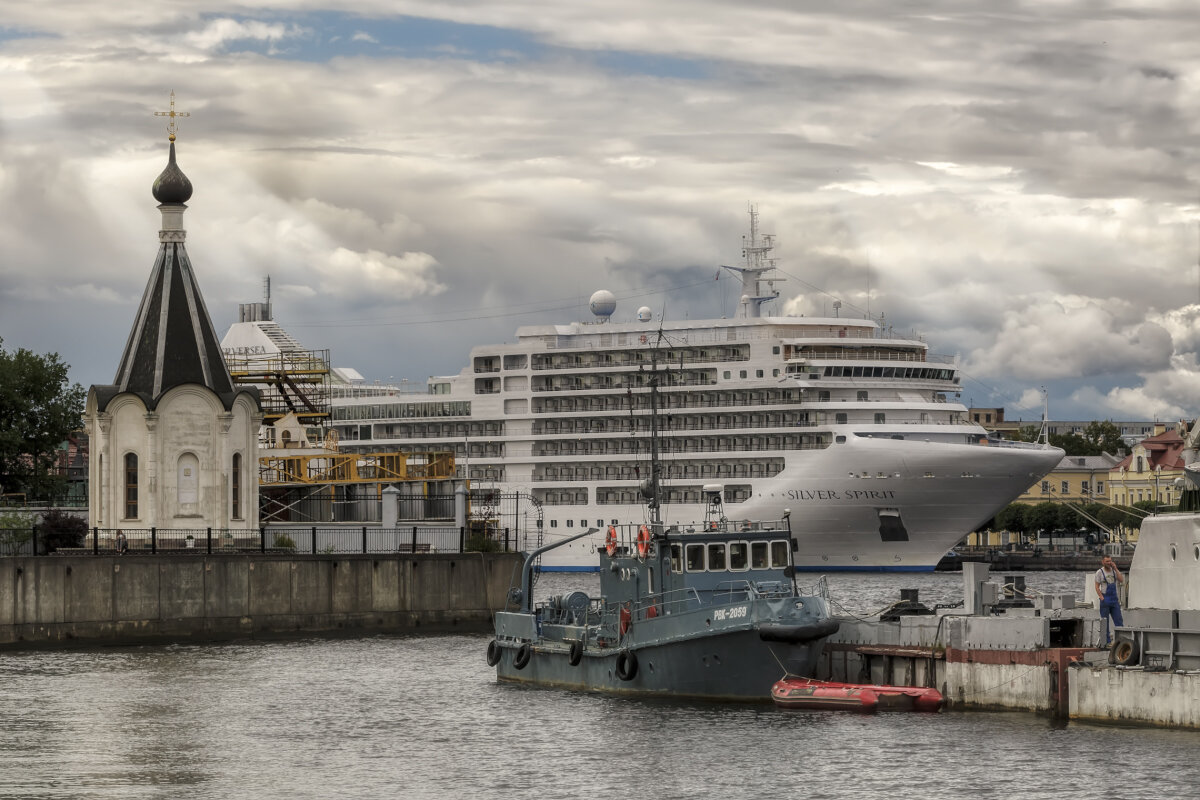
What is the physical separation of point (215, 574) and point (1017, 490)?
66.2 metres

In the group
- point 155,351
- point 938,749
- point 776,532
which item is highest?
point 155,351

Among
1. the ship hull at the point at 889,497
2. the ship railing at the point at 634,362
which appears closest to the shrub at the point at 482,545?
the ship hull at the point at 889,497

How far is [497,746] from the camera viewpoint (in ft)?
137

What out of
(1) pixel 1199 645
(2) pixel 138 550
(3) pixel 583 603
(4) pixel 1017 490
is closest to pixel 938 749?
(1) pixel 1199 645

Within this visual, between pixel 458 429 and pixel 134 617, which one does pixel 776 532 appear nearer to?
pixel 134 617

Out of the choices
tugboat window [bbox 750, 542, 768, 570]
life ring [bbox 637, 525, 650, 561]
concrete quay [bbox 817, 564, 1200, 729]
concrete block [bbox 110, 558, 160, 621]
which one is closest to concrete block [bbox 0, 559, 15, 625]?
concrete block [bbox 110, 558, 160, 621]

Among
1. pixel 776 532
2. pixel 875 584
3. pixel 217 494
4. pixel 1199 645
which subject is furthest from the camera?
pixel 875 584

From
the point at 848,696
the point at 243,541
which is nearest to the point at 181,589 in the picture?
the point at 243,541

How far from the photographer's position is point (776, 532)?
48.5 meters

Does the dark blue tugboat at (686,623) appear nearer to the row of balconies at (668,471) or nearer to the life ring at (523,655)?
the life ring at (523,655)

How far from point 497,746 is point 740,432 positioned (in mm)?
86719

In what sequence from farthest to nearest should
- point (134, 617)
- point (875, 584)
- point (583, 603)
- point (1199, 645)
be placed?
point (875, 584), point (134, 617), point (583, 603), point (1199, 645)

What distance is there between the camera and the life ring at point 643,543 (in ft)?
162

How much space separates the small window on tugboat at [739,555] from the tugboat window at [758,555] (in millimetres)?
109
